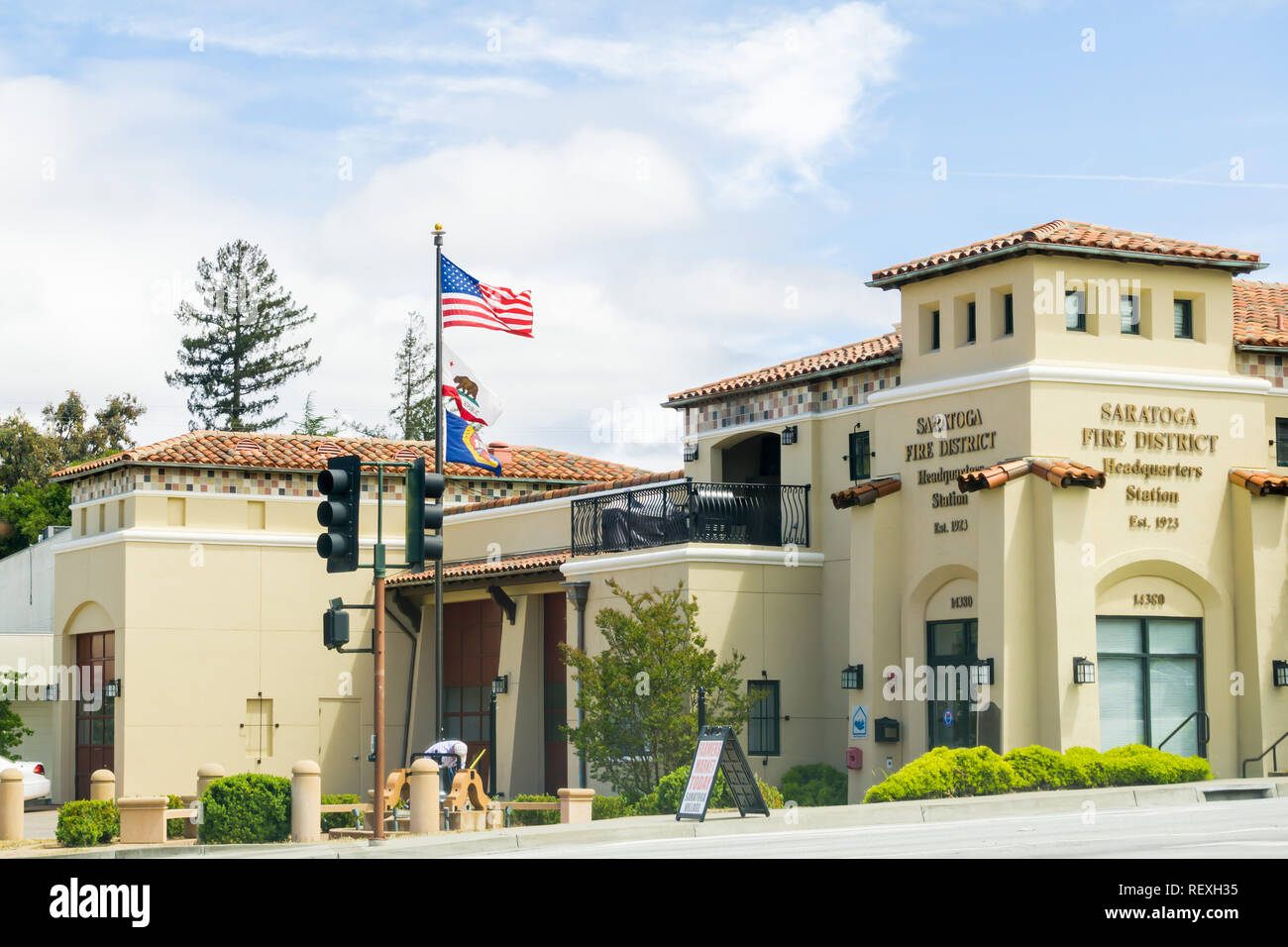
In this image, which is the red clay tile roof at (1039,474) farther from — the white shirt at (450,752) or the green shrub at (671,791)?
the white shirt at (450,752)

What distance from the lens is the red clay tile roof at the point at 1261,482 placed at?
87.8 feet

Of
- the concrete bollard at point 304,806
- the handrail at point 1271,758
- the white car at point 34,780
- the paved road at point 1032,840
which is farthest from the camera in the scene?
the white car at point 34,780

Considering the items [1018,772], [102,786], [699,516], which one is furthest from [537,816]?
[1018,772]

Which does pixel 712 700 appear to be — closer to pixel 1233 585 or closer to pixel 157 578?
pixel 1233 585

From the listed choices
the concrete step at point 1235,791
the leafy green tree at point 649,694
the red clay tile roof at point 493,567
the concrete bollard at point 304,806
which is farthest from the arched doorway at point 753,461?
the concrete bollard at point 304,806

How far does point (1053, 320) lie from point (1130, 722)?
6.00 metres

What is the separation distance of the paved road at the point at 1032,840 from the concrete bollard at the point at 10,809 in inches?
386

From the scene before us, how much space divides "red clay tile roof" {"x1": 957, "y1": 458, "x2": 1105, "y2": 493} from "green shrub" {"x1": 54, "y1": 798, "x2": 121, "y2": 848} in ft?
42.4

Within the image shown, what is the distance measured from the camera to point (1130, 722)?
2662cm

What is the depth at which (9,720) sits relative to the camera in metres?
39.6
